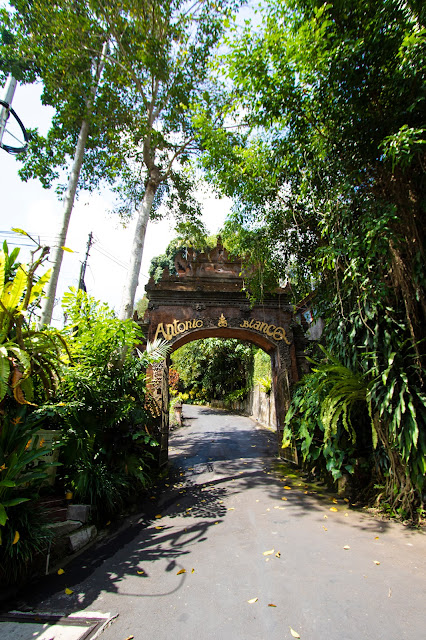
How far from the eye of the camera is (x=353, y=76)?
3.99 metres

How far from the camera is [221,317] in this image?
8.78 m

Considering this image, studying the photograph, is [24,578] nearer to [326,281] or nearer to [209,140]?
[326,281]

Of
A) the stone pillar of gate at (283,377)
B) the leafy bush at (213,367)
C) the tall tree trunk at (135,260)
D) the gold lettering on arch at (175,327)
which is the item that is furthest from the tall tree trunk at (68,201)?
the leafy bush at (213,367)

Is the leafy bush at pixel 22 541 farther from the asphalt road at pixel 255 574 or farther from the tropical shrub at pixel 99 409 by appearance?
the tropical shrub at pixel 99 409

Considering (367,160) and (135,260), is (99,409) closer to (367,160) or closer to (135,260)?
(135,260)

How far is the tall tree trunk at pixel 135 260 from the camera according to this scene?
22.9 feet

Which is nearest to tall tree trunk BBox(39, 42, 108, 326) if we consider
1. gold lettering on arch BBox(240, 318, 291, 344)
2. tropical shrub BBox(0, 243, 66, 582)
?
tropical shrub BBox(0, 243, 66, 582)

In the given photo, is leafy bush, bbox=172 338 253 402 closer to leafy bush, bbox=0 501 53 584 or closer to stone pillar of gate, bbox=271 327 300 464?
stone pillar of gate, bbox=271 327 300 464

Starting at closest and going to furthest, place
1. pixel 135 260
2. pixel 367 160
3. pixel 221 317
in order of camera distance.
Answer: pixel 367 160 < pixel 135 260 < pixel 221 317

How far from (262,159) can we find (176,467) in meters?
7.02

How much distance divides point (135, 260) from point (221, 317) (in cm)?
279

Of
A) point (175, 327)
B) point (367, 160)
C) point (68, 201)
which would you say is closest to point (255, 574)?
point (367, 160)

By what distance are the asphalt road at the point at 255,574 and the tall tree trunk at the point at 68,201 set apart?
13.8 feet

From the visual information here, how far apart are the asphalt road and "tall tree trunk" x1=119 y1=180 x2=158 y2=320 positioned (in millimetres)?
3892
